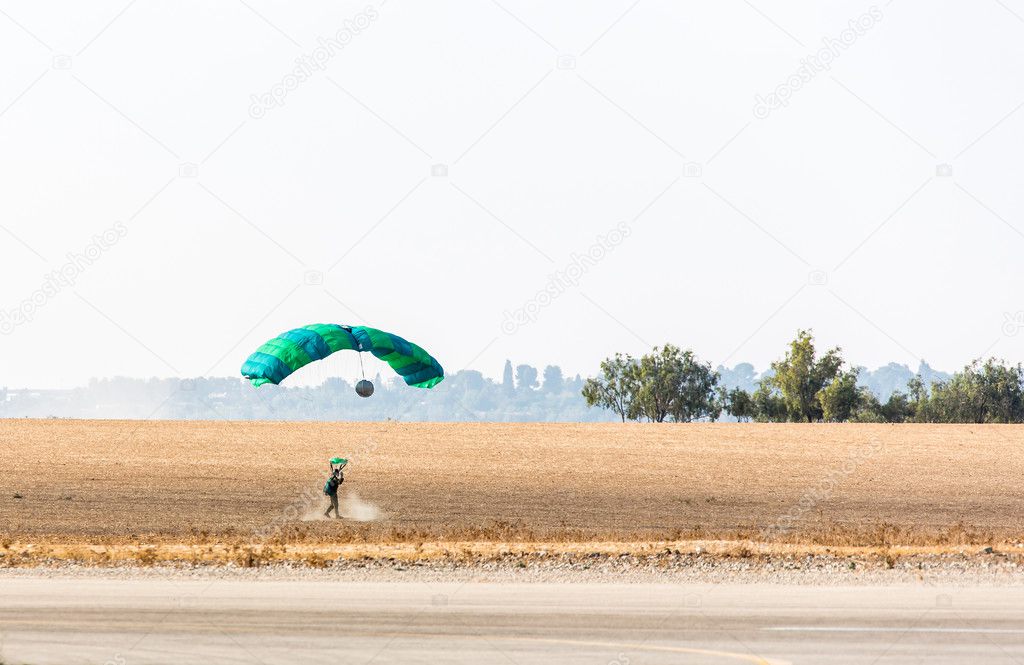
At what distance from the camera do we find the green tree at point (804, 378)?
5325 inches

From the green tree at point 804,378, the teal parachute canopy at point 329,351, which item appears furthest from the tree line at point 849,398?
the teal parachute canopy at point 329,351

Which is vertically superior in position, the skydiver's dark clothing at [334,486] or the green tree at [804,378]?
the green tree at [804,378]

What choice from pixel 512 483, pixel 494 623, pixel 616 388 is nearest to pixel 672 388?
pixel 616 388

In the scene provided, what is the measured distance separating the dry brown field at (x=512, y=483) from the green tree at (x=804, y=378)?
48171 millimetres

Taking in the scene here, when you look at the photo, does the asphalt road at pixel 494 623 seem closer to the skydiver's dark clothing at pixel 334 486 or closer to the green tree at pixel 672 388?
the skydiver's dark clothing at pixel 334 486

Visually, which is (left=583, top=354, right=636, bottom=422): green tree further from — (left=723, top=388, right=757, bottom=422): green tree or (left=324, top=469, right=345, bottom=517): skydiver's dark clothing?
(left=324, top=469, right=345, bottom=517): skydiver's dark clothing

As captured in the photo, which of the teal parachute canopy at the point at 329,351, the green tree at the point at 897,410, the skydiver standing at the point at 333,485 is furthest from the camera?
the green tree at the point at 897,410

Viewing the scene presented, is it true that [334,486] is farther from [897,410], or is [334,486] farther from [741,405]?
[897,410]

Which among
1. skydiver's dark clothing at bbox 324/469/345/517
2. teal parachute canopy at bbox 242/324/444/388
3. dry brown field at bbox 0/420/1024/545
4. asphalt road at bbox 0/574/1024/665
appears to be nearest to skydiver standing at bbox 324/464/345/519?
→ skydiver's dark clothing at bbox 324/469/345/517

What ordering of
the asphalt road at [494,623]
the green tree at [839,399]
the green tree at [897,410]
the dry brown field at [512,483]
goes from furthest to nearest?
1. the green tree at [897,410]
2. the green tree at [839,399]
3. the dry brown field at [512,483]
4. the asphalt road at [494,623]

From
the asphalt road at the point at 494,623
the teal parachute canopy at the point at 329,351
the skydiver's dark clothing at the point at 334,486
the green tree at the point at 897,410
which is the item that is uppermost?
the green tree at the point at 897,410

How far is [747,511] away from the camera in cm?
4206

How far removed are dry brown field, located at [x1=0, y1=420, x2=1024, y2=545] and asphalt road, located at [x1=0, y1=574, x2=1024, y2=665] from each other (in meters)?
8.27

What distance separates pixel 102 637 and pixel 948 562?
53.4 feet
